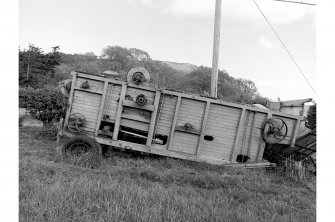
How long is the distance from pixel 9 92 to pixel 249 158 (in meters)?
6.17

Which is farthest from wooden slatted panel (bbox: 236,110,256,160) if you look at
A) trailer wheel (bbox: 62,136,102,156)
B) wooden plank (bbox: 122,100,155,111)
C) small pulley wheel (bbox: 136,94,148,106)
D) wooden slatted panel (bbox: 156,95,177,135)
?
trailer wheel (bbox: 62,136,102,156)

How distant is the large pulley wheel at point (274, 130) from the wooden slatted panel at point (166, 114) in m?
2.19

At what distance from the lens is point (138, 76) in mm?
6844

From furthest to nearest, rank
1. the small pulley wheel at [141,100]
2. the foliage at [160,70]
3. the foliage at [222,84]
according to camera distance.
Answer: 1. the foliage at [222,84]
2. the foliage at [160,70]
3. the small pulley wheel at [141,100]

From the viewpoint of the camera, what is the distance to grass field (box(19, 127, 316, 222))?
298 centimetres

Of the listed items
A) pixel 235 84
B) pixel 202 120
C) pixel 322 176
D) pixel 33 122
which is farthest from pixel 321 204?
pixel 235 84

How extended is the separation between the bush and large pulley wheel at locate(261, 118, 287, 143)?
6.70 metres

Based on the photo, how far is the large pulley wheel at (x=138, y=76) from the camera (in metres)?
6.83

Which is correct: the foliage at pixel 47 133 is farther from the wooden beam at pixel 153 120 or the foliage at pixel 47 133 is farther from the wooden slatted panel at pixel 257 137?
the wooden slatted panel at pixel 257 137

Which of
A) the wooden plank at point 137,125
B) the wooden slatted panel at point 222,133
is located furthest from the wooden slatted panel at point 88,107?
the wooden slatted panel at point 222,133

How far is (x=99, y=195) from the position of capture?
3.43 m

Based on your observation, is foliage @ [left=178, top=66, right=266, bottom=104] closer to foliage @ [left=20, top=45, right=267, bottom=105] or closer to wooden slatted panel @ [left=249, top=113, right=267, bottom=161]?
foliage @ [left=20, top=45, right=267, bottom=105]

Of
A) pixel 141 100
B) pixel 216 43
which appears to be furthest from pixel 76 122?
pixel 216 43

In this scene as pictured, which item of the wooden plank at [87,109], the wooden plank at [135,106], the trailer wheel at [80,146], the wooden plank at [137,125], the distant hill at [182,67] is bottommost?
the trailer wheel at [80,146]
